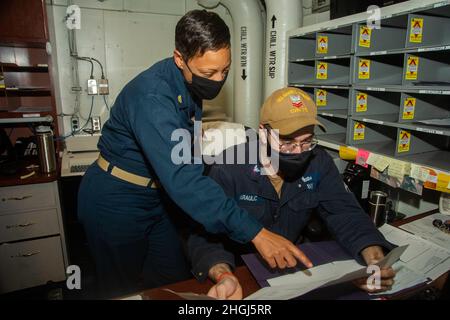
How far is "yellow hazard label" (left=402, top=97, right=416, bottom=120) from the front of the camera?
5.10 ft

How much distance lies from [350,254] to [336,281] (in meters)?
0.40

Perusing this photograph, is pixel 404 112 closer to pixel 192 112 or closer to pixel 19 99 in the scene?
pixel 192 112

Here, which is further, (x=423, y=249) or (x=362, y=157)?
(x=362, y=157)

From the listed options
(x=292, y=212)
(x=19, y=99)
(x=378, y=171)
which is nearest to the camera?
(x=292, y=212)

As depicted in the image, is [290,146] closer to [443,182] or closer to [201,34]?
[201,34]

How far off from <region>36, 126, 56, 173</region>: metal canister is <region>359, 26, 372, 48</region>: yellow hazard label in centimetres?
202

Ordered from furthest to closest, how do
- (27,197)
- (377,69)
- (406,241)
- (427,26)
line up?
(27,197)
(377,69)
(427,26)
(406,241)

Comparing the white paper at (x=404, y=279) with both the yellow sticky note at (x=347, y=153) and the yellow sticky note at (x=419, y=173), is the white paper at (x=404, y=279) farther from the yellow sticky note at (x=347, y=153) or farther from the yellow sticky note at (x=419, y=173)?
the yellow sticky note at (x=347, y=153)

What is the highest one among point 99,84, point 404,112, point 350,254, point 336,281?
point 99,84

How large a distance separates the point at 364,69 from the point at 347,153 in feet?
1.58

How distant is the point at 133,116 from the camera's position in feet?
3.22

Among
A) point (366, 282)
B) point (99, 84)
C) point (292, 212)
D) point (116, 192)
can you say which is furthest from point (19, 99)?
point (366, 282)

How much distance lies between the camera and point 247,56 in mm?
2781

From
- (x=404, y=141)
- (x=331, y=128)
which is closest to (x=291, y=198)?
(x=404, y=141)
